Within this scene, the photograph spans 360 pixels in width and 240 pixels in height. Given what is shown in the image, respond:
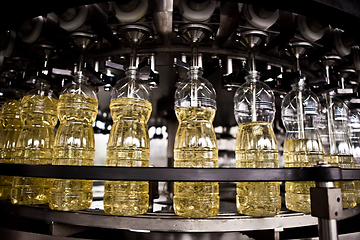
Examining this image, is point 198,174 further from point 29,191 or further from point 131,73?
point 29,191

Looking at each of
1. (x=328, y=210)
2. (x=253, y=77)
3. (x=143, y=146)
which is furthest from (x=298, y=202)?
(x=143, y=146)

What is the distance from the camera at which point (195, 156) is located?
89 cm

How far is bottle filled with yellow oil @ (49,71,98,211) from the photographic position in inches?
36.5

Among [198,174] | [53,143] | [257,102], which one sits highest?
[257,102]

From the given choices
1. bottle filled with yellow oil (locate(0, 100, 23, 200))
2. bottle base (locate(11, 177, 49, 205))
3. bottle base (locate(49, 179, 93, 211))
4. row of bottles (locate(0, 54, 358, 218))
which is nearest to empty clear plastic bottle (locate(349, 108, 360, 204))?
row of bottles (locate(0, 54, 358, 218))

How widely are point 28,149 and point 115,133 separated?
41 cm

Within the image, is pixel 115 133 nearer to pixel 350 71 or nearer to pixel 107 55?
pixel 107 55

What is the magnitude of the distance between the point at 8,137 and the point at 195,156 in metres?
0.95

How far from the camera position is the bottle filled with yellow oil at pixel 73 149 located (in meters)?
0.93

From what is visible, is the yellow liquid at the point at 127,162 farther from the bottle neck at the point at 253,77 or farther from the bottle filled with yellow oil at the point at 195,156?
the bottle neck at the point at 253,77

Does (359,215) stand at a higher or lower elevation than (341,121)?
lower

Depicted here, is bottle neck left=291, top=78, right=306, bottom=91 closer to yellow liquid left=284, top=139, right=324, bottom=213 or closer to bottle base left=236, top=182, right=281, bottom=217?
yellow liquid left=284, top=139, right=324, bottom=213

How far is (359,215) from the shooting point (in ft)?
3.62

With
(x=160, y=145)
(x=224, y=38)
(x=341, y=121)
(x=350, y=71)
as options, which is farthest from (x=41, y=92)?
(x=350, y=71)
